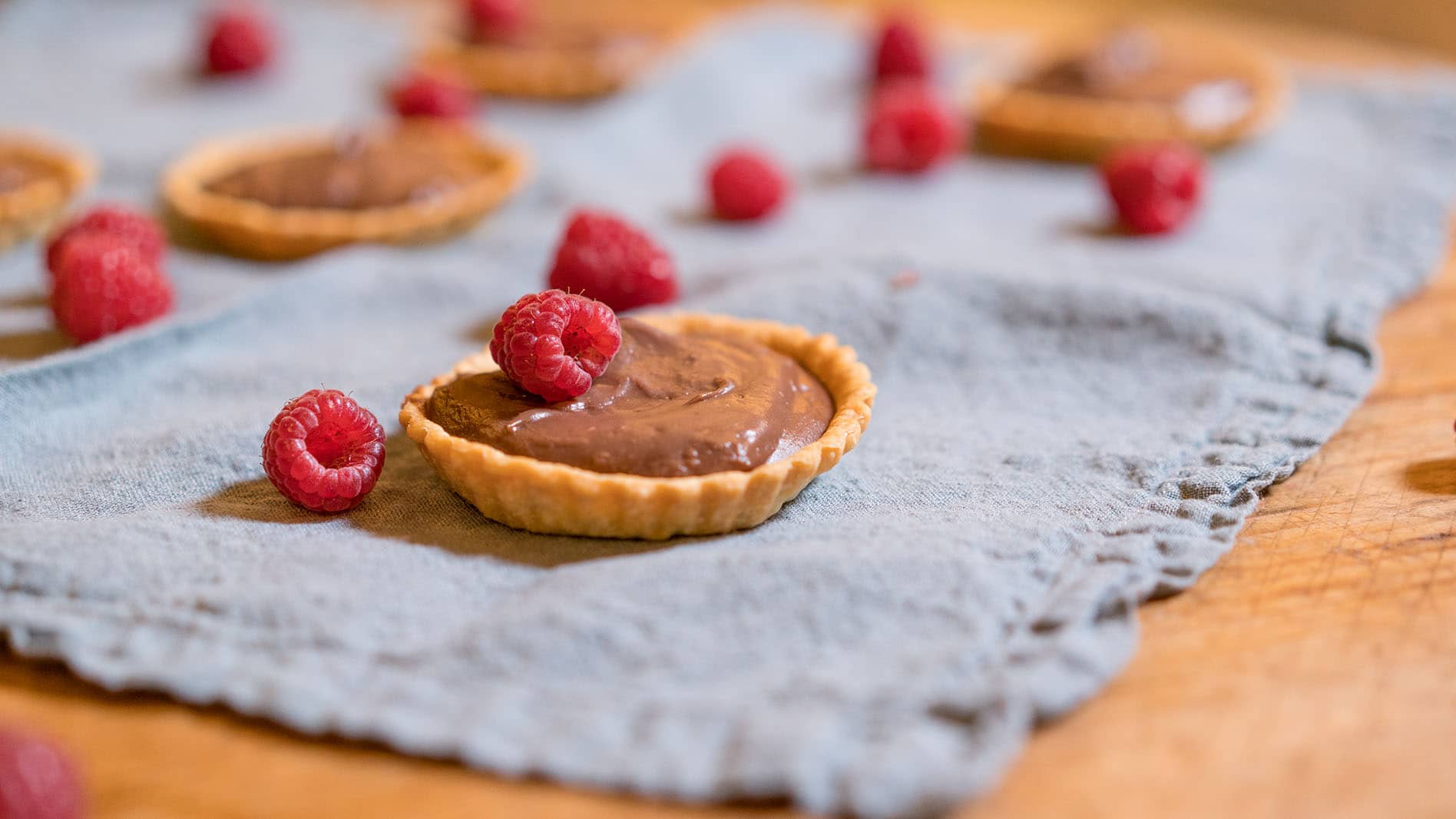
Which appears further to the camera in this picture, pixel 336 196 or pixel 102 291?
pixel 336 196

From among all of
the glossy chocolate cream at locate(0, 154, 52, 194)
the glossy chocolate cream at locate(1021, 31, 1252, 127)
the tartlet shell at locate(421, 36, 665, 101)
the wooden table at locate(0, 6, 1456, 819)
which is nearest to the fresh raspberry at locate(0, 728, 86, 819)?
the wooden table at locate(0, 6, 1456, 819)

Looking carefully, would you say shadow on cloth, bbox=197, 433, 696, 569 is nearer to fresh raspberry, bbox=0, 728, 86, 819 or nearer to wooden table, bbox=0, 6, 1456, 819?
wooden table, bbox=0, 6, 1456, 819

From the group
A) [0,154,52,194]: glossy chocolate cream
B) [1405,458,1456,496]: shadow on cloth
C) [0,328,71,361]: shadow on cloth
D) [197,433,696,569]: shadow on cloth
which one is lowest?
[1405,458,1456,496]: shadow on cloth

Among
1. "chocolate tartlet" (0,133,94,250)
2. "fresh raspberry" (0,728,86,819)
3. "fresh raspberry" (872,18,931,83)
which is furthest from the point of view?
"fresh raspberry" (872,18,931,83)

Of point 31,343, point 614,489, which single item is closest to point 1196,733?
point 614,489

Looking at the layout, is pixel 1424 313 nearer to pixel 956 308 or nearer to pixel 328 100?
pixel 956 308

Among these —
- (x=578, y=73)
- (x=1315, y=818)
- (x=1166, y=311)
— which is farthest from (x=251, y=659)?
(x=578, y=73)

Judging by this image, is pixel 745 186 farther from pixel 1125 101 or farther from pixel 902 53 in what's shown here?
pixel 902 53
